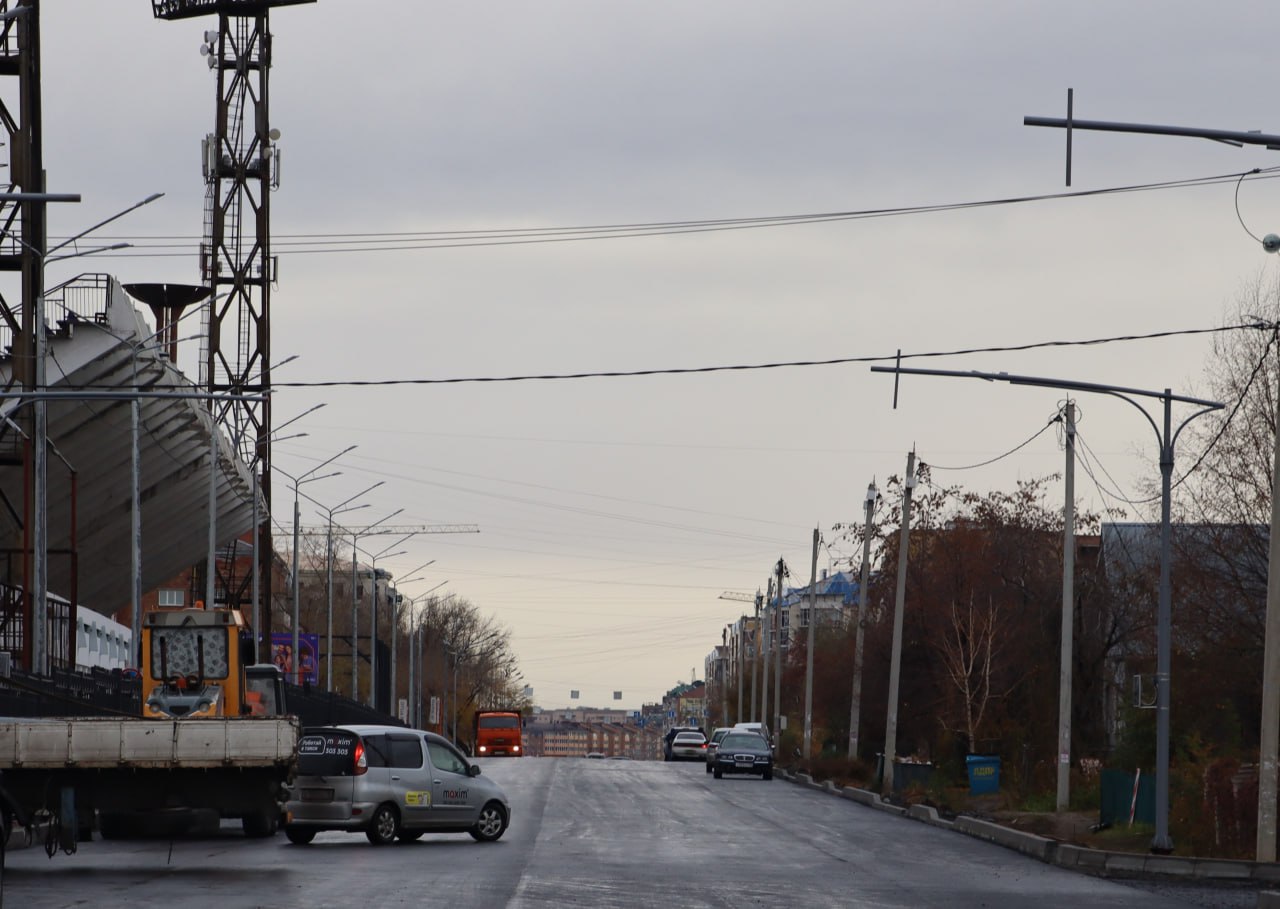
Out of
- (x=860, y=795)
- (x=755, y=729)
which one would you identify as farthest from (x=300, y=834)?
(x=755, y=729)

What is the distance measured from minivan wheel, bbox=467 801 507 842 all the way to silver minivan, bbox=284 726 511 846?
1 centimetres

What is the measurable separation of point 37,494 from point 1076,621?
33945 millimetres

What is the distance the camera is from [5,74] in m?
45.7

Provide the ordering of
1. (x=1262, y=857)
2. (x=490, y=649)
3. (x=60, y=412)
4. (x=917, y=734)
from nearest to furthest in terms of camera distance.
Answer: (x=1262, y=857) < (x=60, y=412) < (x=917, y=734) < (x=490, y=649)

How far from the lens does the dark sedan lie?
2365 inches

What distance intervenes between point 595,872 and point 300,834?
6753 mm

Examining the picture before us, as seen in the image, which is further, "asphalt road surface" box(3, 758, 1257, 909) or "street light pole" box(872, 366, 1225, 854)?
"street light pole" box(872, 366, 1225, 854)

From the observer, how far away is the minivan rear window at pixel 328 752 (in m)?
25.9

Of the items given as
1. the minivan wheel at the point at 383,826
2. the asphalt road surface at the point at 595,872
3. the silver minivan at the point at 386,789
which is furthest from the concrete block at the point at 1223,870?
the minivan wheel at the point at 383,826

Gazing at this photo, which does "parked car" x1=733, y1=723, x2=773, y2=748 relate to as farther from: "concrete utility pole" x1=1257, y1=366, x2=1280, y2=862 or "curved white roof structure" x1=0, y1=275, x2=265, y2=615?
"concrete utility pole" x1=1257, y1=366, x2=1280, y2=862

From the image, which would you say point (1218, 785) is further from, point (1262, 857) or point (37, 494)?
point (37, 494)

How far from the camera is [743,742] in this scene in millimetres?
60906

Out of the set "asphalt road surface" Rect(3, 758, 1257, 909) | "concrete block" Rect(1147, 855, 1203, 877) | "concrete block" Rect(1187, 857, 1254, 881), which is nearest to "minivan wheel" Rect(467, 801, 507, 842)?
"asphalt road surface" Rect(3, 758, 1257, 909)

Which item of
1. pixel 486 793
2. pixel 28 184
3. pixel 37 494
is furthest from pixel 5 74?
pixel 486 793
